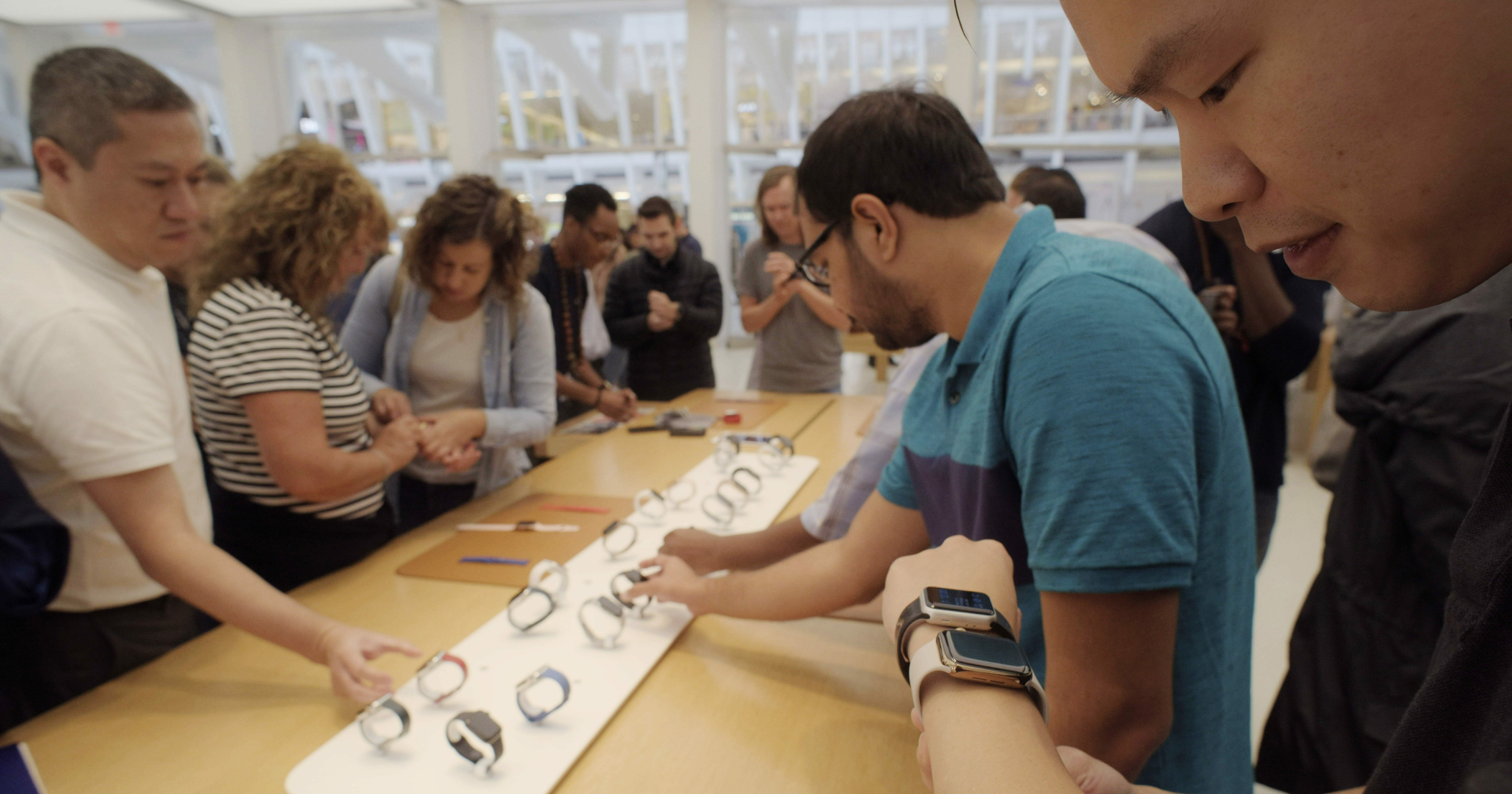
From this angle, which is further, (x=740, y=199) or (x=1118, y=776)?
(x=740, y=199)

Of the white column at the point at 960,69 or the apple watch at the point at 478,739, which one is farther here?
the white column at the point at 960,69

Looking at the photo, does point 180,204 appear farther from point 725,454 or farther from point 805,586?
point 725,454

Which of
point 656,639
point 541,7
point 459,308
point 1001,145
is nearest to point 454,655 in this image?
point 656,639

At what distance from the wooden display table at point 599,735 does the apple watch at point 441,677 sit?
105 millimetres

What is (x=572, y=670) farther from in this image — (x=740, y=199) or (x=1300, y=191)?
(x=740, y=199)

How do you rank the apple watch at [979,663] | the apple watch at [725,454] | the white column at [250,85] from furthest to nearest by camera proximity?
Result: the white column at [250,85], the apple watch at [725,454], the apple watch at [979,663]

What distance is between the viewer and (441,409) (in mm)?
2193

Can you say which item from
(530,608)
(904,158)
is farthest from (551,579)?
(904,158)

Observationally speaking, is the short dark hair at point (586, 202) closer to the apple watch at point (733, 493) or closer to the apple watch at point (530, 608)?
the apple watch at point (733, 493)

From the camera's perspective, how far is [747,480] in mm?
2080

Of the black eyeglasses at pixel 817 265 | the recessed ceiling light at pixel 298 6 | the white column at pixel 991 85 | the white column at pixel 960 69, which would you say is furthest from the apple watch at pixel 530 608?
the recessed ceiling light at pixel 298 6

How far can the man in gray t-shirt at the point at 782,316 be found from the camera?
11.1 feet

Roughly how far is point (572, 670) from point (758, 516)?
28.8 inches

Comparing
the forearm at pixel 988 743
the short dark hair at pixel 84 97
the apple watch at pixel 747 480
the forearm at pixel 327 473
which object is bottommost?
the apple watch at pixel 747 480
